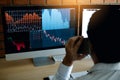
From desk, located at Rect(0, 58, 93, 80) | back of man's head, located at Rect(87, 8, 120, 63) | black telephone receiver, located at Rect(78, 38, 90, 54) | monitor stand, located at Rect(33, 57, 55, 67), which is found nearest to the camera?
back of man's head, located at Rect(87, 8, 120, 63)

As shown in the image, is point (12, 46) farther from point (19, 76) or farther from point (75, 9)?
point (75, 9)

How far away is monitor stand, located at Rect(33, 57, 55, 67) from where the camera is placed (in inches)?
64.9

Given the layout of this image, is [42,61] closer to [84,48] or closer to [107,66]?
[84,48]

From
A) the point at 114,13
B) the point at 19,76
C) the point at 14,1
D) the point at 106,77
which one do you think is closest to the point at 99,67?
the point at 106,77

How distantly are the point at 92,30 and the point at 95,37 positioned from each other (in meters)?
0.03

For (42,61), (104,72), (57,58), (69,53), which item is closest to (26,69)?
(42,61)

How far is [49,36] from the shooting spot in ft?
5.19

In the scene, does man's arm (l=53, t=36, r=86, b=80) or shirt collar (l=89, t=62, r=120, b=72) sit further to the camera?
man's arm (l=53, t=36, r=86, b=80)

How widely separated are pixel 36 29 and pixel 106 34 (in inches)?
31.6

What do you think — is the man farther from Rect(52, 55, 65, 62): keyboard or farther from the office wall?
the office wall

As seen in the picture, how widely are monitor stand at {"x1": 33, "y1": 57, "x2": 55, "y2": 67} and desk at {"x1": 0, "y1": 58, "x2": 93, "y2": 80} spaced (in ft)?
0.11

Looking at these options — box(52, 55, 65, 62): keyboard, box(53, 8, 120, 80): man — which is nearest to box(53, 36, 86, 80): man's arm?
box(53, 8, 120, 80): man

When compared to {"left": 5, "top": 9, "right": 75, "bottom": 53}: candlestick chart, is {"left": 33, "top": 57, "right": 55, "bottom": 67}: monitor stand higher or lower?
lower

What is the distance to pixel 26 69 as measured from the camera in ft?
5.15
